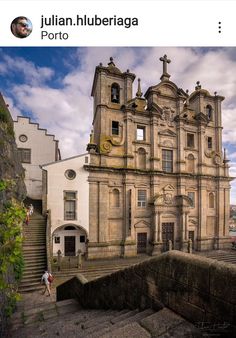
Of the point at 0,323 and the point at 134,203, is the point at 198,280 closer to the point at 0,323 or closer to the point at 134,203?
the point at 0,323

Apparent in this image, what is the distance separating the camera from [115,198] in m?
19.9

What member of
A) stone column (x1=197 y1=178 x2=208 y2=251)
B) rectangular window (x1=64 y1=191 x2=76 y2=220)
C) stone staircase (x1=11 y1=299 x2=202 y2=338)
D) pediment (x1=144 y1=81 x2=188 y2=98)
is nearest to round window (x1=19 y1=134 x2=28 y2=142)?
rectangular window (x1=64 y1=191 x2=76 y2=220)

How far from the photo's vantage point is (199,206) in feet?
75.0

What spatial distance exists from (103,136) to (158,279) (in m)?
17.2

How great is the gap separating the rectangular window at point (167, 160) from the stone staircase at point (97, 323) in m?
17.2

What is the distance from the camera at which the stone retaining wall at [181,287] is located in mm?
2763

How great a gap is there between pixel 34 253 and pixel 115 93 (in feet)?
58.7

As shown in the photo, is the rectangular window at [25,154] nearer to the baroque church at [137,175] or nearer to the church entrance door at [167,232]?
the baroque church at [137,175]

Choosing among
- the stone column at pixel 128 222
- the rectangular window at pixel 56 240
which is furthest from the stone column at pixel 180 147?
the rectangular window at pixel 56 240

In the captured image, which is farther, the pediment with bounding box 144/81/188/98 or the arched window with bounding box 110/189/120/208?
the pediment with bounding box 144/81/188/98

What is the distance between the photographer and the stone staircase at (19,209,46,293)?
1225 centimetres

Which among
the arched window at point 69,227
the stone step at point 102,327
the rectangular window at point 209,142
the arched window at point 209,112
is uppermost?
the arched window at point 209,112
